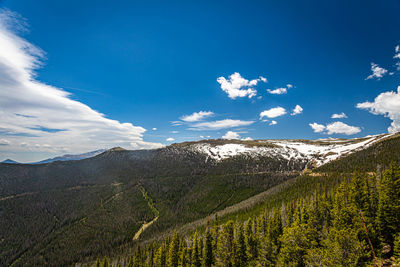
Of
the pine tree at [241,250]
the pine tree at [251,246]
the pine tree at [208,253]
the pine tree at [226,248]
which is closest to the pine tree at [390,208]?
the pine tree at [251,246]

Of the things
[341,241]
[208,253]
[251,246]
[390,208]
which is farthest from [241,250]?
[390,208]

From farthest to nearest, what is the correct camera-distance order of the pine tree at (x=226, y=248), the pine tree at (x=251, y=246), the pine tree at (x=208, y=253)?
the pine tree at (x=208, y=253), the pine tree at (x=251, y=246), the pine tree at (x=226, y=248)

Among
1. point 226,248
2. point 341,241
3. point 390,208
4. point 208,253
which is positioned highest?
point 390,208

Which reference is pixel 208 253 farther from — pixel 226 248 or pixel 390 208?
pixel 390 208

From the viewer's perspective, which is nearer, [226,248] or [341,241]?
[341,241]

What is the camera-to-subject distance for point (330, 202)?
78.7 m

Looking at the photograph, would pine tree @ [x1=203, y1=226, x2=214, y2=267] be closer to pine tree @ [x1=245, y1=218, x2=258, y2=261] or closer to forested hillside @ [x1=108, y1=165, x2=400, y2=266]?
forested hillside @ [x1=108, y1=165, x2=400, y2=266]

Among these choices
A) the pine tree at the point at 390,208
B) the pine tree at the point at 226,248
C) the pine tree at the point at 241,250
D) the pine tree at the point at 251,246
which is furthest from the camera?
the pine tree at the point at 251,246

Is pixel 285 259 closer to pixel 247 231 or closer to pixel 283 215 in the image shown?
pixel 247 231

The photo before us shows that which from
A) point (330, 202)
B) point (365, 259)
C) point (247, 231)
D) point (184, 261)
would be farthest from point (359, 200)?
point (184, 261)

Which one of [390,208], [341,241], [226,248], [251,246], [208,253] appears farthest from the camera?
[208,253]

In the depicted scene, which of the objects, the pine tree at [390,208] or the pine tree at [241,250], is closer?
A: the pine tree at [390,208]

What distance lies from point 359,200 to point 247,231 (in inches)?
1589

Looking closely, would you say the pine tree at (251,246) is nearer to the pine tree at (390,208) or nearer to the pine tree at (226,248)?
the pine tree at (226,248)
